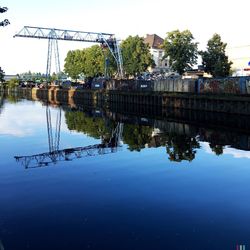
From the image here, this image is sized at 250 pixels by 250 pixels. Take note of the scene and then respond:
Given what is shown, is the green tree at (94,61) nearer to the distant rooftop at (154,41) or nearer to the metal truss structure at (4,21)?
the distant rooftop at (154,41)

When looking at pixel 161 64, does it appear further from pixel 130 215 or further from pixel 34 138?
pixel 130 215

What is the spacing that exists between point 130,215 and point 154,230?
1576mm

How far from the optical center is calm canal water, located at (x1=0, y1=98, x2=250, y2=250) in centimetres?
1237

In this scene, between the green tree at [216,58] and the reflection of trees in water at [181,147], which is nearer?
the reflection of trees in water at [181,147]

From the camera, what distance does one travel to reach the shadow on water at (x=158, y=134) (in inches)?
1085

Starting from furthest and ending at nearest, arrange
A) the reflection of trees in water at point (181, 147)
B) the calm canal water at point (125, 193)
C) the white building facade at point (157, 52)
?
1. the white building facade at point (157, 52)
2. the reflection of trees in water at point (181, 147)
3. the calm canal water at point (125, 193)

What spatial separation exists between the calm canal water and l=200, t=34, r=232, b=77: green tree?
5107 cm

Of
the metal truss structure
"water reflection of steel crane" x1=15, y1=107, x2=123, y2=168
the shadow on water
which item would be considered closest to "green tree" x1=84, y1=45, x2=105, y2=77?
the shadow on water

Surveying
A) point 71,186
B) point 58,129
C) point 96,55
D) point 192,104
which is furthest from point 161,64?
point 71,186

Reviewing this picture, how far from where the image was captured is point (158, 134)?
3744 cm

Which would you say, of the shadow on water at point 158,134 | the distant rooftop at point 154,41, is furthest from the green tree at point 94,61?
the shadow on water at point 158,134

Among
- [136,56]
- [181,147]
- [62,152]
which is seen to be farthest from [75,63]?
[62,152]

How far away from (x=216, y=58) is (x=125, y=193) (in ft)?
233

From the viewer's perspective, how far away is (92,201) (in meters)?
16.1
